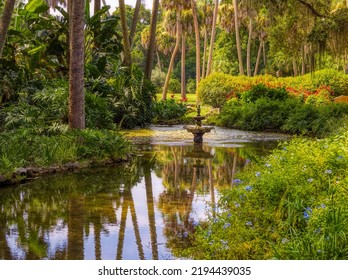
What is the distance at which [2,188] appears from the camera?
37.7 feet

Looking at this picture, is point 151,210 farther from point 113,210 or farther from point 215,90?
point 215,90

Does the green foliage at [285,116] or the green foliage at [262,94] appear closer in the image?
the green foliage at [285,116]

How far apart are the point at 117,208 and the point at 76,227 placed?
149cm

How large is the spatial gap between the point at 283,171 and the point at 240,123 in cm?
1942

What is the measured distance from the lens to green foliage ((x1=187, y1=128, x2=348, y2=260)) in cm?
579

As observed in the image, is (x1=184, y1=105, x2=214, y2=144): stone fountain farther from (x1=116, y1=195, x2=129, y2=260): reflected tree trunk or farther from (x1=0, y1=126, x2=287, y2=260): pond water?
(x1=116, y1=195, x2=129, y2=260): reflected tree trunk

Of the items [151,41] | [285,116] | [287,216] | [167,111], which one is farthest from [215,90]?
[287,216]

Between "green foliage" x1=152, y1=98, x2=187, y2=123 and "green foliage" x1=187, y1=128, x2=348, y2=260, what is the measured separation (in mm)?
20909

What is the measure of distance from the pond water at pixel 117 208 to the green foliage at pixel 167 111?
44.4 feet

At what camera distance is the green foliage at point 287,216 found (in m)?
5.79

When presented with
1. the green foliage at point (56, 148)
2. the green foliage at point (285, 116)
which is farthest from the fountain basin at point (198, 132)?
the green foliage at point (285, 116)

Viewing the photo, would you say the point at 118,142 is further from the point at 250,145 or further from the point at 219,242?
the point at 219,242

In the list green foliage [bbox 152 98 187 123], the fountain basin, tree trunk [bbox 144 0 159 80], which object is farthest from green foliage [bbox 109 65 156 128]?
the fountain basin

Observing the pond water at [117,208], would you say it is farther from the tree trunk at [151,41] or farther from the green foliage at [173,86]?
the green foliage at [173,86]
